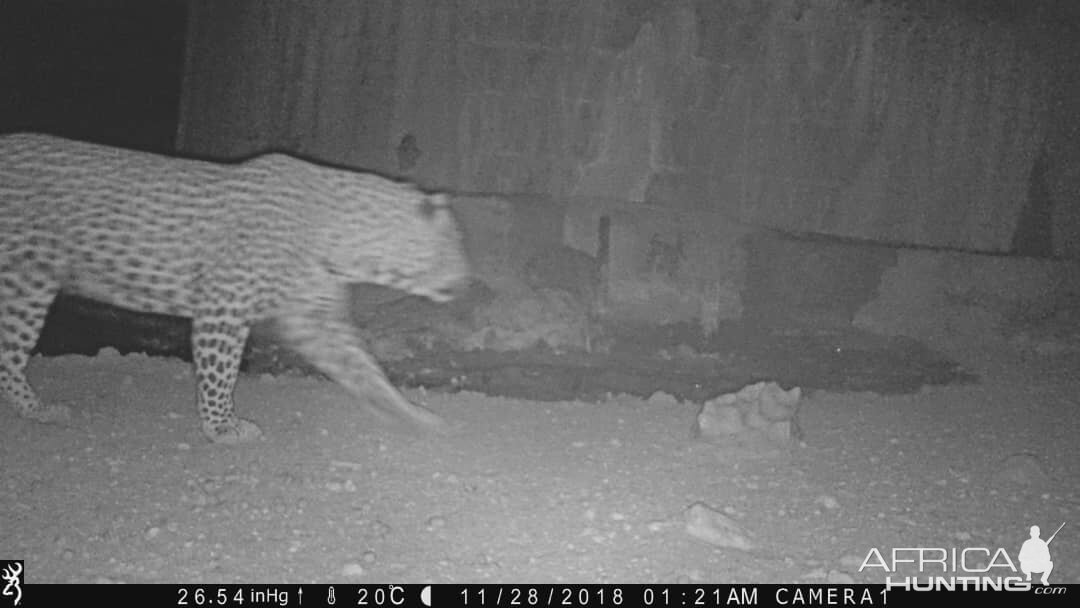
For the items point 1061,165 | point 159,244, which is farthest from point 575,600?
point 1061,165

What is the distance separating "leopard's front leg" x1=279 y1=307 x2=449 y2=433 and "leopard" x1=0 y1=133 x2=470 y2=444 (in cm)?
1

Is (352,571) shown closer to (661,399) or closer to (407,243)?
(407,243)

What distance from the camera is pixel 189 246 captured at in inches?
168

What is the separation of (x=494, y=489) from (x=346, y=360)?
4.21 feet

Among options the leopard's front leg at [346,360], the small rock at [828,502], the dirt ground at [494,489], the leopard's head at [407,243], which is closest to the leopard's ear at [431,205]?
the leopard's head at [407,243]

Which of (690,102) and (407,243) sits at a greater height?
(690,102)

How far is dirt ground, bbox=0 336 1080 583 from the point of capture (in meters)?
3.26

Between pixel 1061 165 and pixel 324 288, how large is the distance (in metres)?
5.98

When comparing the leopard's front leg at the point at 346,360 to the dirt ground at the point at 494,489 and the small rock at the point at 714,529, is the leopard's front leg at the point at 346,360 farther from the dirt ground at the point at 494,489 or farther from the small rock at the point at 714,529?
the small rock at the point at 714,529

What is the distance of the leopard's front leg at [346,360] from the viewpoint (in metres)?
4.69

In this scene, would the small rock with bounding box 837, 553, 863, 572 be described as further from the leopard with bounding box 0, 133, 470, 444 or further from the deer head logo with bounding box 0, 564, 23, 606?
the deer head logo with bounding box 0, 564, 23, 606

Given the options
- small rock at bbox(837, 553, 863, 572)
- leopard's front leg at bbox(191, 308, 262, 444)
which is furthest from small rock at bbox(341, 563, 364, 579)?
small rock at bbox(837, 553, 863, 572)

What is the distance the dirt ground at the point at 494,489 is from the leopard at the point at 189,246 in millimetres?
344

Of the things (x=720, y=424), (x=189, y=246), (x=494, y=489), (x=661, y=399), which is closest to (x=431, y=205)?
(x=189, y=246)
